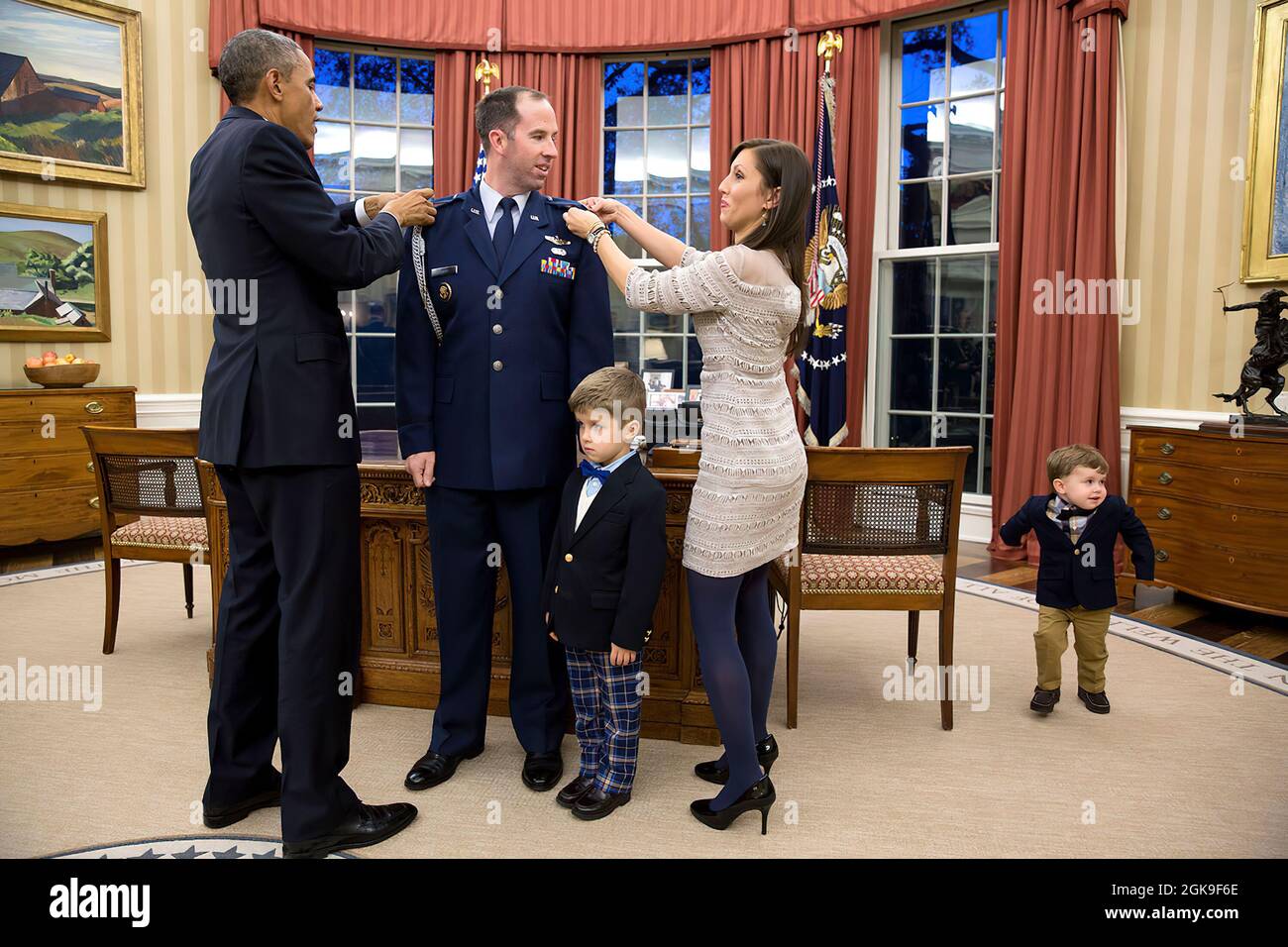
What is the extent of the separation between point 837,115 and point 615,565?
15.8ft

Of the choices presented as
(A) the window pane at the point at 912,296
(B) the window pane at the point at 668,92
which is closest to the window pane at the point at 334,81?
(B) the window pane at the point at 668,92

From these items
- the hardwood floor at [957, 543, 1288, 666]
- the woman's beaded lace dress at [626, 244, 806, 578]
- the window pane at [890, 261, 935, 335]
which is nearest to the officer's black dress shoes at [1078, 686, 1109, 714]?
the hardwood floor at [957, 543, 1288, 666]

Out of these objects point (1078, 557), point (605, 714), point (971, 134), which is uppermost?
point (971, 134)

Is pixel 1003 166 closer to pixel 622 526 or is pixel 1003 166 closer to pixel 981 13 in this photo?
pixel 981 13

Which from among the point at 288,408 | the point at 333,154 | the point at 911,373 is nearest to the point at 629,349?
the point at 911,373

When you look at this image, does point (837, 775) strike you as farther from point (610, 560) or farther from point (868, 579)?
point (610, 560)

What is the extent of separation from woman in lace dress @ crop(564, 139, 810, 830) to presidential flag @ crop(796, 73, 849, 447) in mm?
3836

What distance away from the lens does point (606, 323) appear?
266 centimetres

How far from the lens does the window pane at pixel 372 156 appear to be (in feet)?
23.2

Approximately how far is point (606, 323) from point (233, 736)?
4.81ft

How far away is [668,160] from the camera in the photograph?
23.3ft

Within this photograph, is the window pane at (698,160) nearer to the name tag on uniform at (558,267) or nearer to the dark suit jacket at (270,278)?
the name tag on uniform at (558,267)

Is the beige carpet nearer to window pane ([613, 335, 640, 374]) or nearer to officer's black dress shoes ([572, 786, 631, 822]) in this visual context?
officer's black dress shoes ([572, 786, 631, 822])
